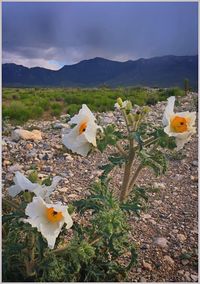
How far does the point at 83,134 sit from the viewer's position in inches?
67.7

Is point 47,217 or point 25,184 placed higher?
point 25,184

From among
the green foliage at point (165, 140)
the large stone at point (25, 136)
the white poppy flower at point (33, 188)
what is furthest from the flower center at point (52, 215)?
the large stone at point (25, 136)

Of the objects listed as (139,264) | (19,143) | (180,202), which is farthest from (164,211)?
(19,143)

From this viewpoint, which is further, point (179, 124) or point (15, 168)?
point (15, 168)

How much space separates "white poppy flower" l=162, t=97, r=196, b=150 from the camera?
172cm

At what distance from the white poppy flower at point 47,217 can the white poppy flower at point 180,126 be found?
0.57m

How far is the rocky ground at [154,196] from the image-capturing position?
2.58 m

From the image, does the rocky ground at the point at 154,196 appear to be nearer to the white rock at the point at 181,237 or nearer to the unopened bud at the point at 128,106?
the white rock at the point at 181,237

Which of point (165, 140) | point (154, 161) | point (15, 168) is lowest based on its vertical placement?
point (15, 168)

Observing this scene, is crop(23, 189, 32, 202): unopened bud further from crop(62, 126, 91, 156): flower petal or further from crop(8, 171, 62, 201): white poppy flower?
crop(62, 126, 91, 156): flower petal

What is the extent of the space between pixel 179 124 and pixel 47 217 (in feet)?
2.35

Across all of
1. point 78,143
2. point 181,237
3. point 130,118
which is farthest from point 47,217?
point 181,237

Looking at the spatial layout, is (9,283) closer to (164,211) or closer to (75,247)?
(75,247)

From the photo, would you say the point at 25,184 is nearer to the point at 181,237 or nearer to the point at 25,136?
the point at 181,237
